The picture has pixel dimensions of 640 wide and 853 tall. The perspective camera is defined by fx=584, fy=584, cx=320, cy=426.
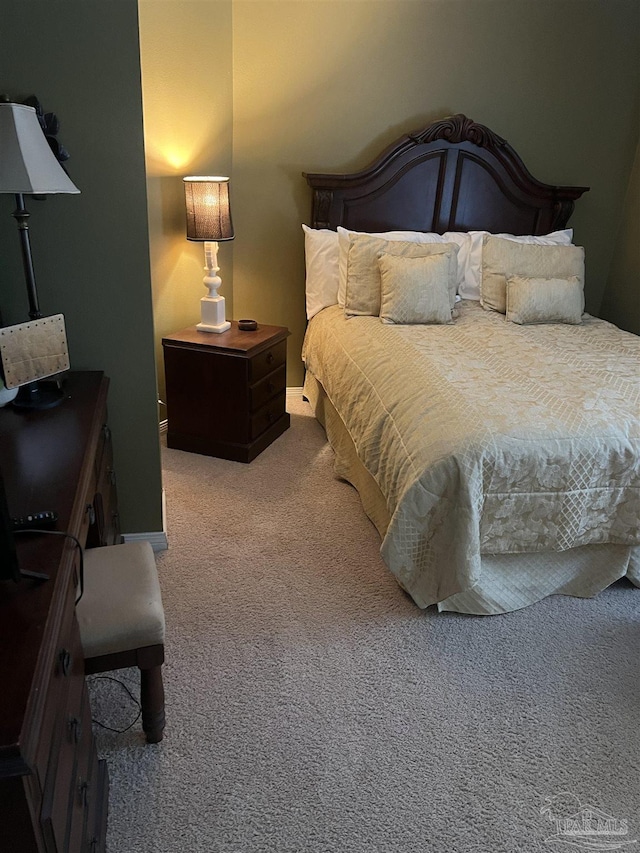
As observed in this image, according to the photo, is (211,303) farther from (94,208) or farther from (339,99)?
(339,99)

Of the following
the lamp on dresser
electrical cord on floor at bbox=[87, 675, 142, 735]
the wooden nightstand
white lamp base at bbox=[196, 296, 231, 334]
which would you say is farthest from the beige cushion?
white lamp base at bbox=[196, 296, 231, 334]

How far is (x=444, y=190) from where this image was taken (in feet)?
11.9

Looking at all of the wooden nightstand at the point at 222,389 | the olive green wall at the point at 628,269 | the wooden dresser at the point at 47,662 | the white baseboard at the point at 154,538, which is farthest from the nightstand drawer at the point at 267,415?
the olive green wall at the point at 628,269

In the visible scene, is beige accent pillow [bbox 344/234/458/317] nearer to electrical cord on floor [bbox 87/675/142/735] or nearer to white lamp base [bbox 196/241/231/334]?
white lamp base [bbox 196/241/231/334]

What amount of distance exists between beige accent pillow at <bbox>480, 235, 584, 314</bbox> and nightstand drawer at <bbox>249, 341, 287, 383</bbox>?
4.10ft

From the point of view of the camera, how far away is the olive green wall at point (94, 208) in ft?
5.60

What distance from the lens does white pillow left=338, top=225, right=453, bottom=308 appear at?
11.0 ft

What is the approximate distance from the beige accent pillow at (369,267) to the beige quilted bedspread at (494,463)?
914mm

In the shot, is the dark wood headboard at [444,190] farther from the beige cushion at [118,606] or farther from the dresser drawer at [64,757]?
the dresser drawer at [64,757]

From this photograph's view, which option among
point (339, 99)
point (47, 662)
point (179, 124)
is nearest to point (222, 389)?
point (179, 124)

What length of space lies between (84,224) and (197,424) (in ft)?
4.50

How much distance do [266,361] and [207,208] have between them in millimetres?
839

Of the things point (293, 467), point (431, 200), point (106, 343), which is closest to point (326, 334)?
point (293, 467)

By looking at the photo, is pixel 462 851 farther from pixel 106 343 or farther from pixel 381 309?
pixel 381 309
